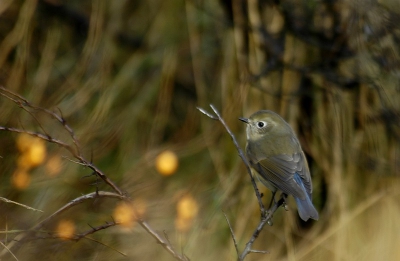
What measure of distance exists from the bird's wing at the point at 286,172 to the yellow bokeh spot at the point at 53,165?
1.46 meters

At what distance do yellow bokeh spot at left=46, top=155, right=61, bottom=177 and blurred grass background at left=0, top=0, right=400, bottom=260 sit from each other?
12 millimetres

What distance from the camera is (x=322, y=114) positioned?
4.84 metres

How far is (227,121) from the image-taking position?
4.84 metres

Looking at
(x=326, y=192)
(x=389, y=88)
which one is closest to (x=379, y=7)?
(x=389, y=88)

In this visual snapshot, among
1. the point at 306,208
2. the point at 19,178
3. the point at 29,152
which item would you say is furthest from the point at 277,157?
the point at 19,178

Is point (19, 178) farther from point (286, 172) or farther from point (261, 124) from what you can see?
point (286, 172)

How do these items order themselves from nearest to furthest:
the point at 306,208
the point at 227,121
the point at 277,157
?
1. the point at 306,208
2. the point at 277,157
3. the point at 227,121

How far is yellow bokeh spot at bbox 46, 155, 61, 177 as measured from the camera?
4309 millimetres

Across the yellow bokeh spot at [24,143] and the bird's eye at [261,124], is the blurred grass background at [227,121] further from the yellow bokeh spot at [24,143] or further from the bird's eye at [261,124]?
the bird's eye at [261,124]

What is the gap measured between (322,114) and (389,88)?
509 millimetres

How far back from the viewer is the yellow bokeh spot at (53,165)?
4.31m

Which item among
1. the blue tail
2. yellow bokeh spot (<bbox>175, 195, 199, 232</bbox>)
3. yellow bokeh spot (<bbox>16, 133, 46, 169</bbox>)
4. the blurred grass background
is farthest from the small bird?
yellow bokeh spot (<bbox>16, 133, 46, 169</bbox>)

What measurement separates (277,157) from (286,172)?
0.60 ft

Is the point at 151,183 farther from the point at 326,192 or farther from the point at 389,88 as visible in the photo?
the point at 389,88
